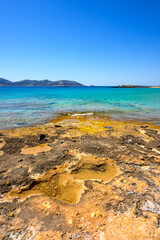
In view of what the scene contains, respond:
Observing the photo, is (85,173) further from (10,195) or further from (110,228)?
(10,195)

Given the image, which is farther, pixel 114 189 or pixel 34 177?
pixel 34 177

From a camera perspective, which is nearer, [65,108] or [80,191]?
[80,191]

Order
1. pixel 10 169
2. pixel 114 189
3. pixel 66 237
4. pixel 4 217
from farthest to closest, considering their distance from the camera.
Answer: pixel 10 169 < pixel 114 189 < pixel 4 217 < pixel 66 237

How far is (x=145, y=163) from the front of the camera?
5125 mm

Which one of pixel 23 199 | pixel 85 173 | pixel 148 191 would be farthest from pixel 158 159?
pixel 23 199

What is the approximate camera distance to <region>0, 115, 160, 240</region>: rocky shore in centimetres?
273

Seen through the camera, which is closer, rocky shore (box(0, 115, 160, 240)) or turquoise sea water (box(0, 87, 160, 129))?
rocky shore (box(0, 115, 160, 240))

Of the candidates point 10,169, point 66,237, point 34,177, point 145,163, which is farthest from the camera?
point 145,163

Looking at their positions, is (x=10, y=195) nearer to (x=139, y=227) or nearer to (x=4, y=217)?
(x=4, y=217)

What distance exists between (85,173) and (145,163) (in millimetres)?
2444

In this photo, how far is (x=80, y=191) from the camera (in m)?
3.78

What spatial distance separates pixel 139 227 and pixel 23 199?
9.41 ft

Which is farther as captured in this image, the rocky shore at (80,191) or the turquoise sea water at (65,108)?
the turquoise sea water at (65,108)

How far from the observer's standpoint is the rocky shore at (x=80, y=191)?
2729 millimetres
